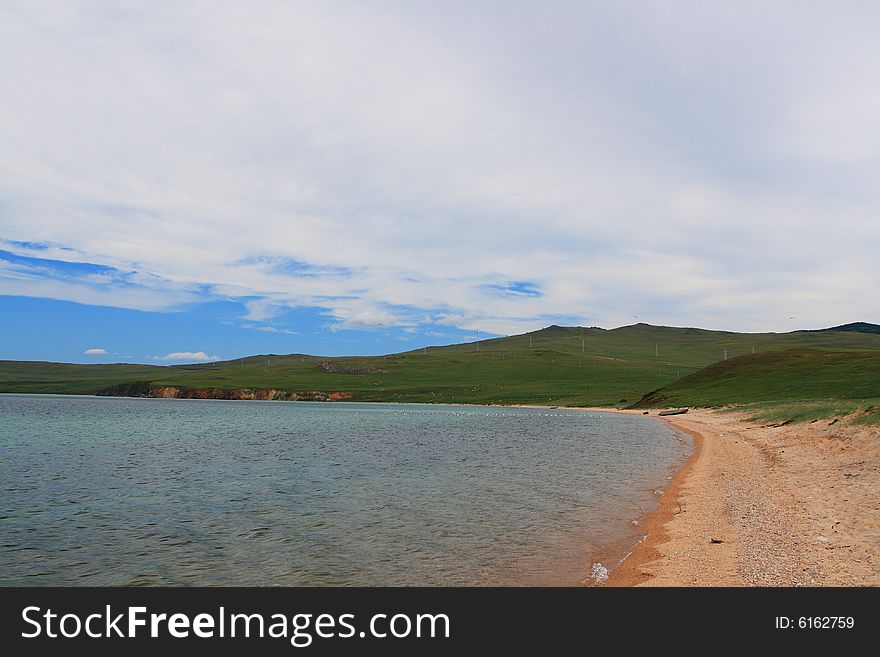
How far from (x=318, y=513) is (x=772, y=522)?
16.5 m

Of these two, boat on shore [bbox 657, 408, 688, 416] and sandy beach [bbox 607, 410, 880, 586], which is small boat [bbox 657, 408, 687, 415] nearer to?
boat on shore [bbox 657, 408, 688, 416]

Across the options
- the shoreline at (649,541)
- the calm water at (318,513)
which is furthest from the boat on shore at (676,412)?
the shoreline at (649,541)

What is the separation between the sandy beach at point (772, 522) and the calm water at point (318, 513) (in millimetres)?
1710

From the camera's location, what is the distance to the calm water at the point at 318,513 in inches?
671

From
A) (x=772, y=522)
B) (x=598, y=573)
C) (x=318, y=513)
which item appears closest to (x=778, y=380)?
(x=772, y=522)

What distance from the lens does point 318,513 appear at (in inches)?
980

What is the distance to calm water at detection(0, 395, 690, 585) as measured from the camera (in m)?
17.0

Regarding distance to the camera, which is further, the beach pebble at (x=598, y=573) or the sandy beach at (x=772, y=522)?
the beach pebble at (x=598, y=573)

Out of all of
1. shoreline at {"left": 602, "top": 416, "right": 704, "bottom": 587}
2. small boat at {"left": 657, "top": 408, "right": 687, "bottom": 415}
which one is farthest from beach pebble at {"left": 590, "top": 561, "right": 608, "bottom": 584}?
small boat at {"left": 657, "top": 408, "right": 687, "bottom": 415}

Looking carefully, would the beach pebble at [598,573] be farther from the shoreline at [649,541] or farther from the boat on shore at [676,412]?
the boat on shore at [676,412]

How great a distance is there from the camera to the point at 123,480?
1337 inches

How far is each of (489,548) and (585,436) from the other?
48.2m
